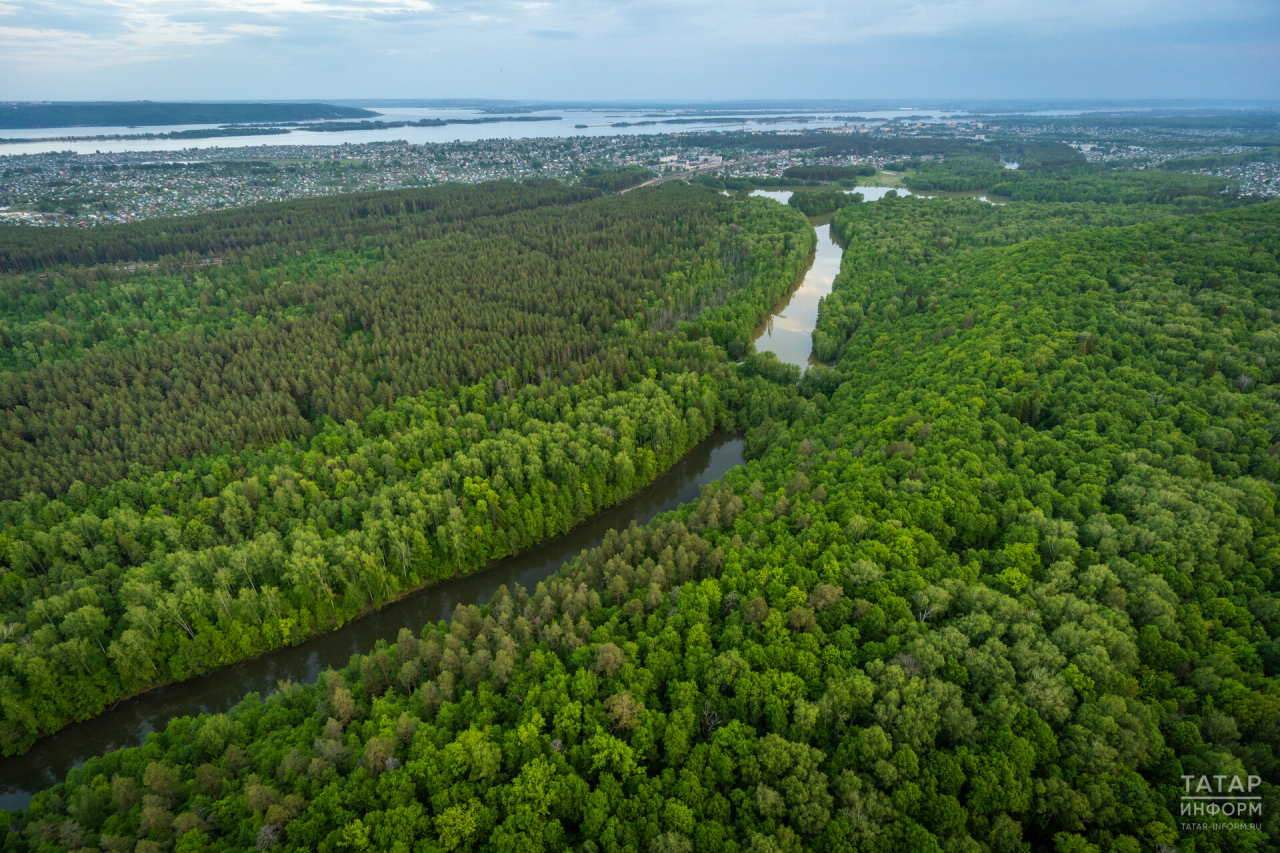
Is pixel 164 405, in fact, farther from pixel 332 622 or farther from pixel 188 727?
pixel 188 727

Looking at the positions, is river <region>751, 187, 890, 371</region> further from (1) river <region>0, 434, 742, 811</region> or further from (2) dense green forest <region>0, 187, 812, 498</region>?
(1) river <region>0, 434, 742, 811</region>

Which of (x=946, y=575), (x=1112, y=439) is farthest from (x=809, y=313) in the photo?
(x=946, y=575)

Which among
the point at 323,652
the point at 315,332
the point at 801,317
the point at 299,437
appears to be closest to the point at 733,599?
the point at 323,652

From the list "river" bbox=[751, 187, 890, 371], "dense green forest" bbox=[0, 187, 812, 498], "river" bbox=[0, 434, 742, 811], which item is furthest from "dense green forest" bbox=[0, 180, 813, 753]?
"river" bbox=[751, 187, 890, 371]

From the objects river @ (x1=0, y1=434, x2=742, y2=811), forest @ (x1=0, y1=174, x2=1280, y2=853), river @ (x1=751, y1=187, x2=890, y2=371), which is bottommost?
river @ (x1=0, y1=434, x2=742, y2=811)

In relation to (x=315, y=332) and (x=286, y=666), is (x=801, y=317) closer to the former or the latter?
(x=315, y=332)
